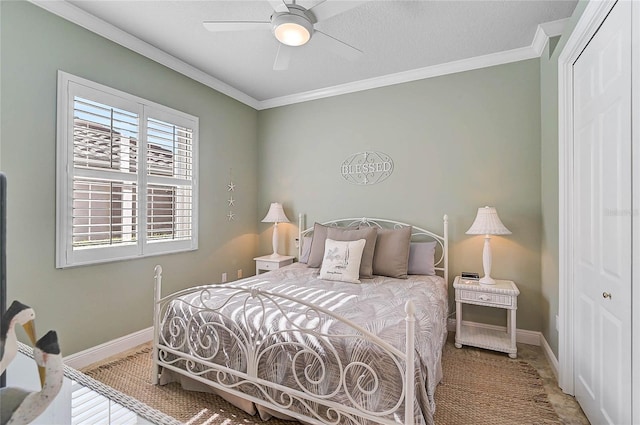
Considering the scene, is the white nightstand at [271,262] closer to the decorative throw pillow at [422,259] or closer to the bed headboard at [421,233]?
the bed headboard at [421,233]

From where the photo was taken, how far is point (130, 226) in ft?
9.61

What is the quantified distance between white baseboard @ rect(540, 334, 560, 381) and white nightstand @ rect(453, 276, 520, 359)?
0.25 meters

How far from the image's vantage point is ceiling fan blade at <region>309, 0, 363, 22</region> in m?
1.88

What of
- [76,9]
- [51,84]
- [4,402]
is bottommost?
[4,402]

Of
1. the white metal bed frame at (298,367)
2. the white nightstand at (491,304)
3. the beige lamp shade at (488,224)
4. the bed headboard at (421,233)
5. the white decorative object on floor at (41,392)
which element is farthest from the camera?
the bed headboard at (421,233)

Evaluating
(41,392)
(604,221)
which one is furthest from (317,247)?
(41,392)

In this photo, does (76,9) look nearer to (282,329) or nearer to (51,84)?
(51,84)

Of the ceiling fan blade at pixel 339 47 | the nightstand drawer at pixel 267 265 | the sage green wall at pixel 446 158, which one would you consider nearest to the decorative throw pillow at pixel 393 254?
the sage green wall at pixel 446 158

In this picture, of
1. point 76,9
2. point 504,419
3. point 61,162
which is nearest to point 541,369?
point 504,419

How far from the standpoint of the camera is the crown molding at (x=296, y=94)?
8.31 ft

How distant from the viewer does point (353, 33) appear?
111 inches

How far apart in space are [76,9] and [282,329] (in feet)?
9.66

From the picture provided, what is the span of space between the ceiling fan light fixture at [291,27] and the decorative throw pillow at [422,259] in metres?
2.25

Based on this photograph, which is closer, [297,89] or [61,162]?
[61,162]
